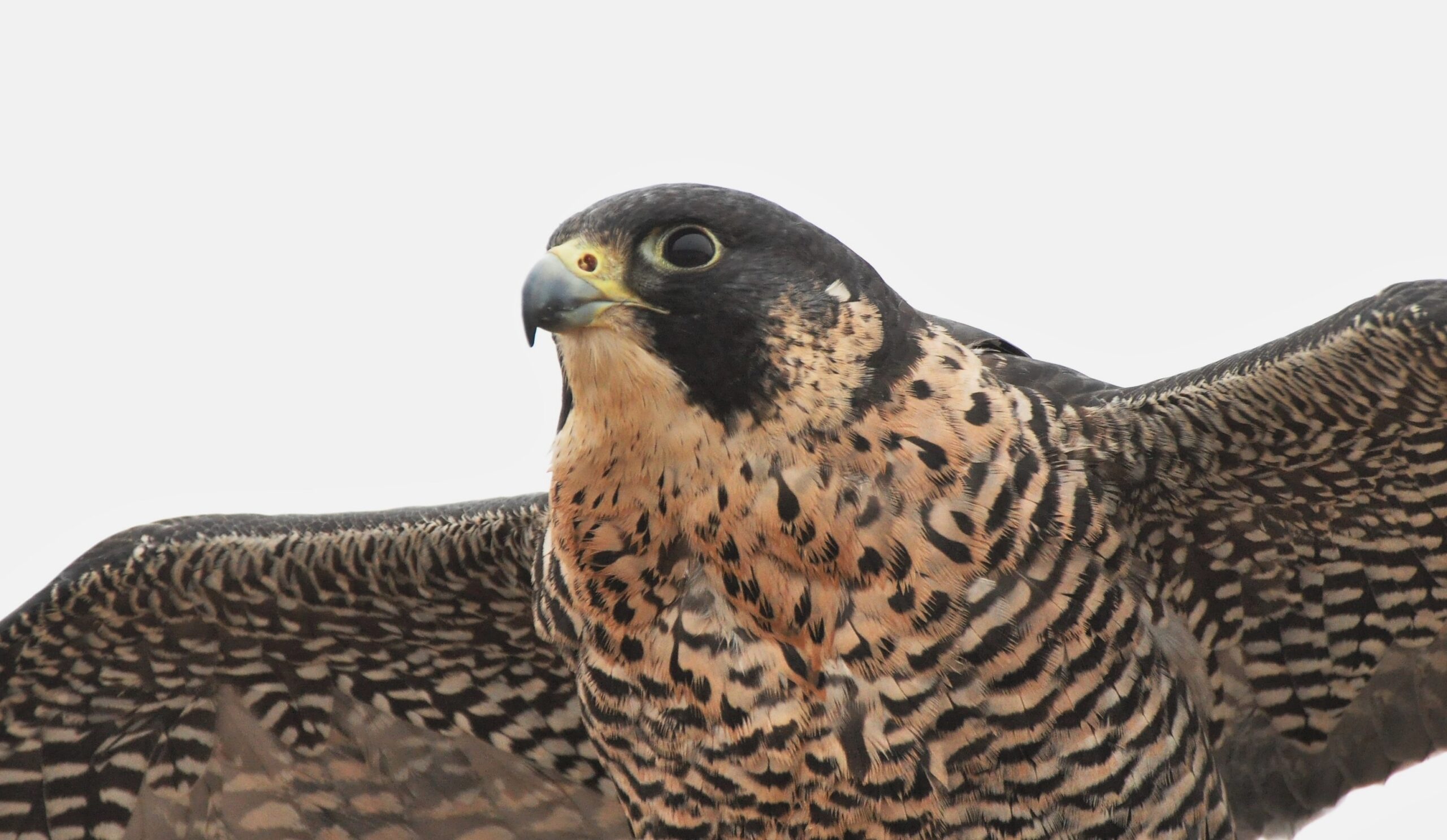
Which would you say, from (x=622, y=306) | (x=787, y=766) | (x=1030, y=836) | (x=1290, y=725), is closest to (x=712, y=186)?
(x=622, y=306)

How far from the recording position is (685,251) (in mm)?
3969

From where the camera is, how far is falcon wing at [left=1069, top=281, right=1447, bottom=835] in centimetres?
445

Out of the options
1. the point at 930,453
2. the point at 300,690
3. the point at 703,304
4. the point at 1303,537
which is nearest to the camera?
the point at 703,304

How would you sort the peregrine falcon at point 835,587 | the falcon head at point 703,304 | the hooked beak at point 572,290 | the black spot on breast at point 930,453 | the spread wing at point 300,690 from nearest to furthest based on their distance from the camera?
the hooked beak at point 572,290 → the falcon head at point 703,304 → the peregrine falcon at point 835,587 → the black spot on breast at point 930,453 → the spread wing at point 300,690

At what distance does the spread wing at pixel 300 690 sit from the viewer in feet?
17.2

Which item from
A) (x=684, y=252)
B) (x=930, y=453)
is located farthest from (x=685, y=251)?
(x=930, y=453)

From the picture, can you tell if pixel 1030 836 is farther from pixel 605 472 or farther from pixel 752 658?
pixel 605 472

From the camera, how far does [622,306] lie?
3.92m

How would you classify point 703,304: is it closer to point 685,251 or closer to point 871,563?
point 685,251

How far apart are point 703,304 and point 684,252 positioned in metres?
0.15

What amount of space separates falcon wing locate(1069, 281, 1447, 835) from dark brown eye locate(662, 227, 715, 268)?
136 cm

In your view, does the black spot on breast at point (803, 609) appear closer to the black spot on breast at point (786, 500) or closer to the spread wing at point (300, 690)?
the black spot on breast at point (786, 500)

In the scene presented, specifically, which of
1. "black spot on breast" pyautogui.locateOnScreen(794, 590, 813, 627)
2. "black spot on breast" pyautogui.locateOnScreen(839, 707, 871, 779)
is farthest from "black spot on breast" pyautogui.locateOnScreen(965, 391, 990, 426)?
"black spot on breast" pyautogui.locateOnScreen(839, 707, 871, 779)

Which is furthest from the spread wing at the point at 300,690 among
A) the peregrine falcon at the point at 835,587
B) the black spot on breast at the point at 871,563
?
the black spot on breast at the point at 871,563
